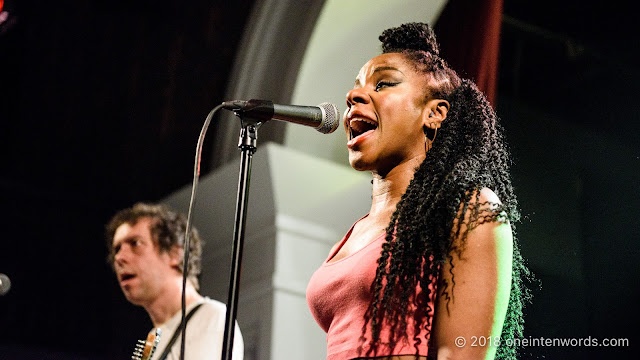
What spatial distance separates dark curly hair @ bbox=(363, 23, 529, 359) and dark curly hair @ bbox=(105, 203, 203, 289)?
190 cm

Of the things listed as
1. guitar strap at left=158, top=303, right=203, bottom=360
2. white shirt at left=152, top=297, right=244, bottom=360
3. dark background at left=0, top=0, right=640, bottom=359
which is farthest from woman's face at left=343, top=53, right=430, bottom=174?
dark background at left=0, top=0, right=640, bottom=359

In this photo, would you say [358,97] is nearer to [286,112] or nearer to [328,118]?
[328,118]

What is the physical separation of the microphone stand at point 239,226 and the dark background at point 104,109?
238 cm

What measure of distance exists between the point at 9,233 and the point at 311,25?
74.2 inches

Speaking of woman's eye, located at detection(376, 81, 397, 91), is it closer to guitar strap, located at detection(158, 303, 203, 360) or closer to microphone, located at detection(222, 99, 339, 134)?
microphone, located at detection(222, 99, 339, 134)

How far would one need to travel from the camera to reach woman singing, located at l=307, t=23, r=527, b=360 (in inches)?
76.5

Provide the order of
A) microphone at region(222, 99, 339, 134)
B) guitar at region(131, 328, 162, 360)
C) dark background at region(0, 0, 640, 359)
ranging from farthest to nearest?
dark background at region(0, 0, 640, 359) → guitar at region(131, 328, 162, 360) → microphone at region(222, 99, 339, 134)

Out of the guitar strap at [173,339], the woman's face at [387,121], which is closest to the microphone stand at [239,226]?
the woman's face at [387,121]

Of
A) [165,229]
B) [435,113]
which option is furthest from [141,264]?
[435,113]

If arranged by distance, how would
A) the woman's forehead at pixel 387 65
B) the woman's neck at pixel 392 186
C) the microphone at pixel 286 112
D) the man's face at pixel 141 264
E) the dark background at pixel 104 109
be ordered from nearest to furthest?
1. the microphone at pixel 286 112
2. the woman's neck at pixel 392 186
3. the woman's forehead at pixel 387 65
4. the man's face at pixel 141 264
5. the dark background at pixel 104 109

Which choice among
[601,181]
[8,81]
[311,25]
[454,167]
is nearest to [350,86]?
[311,25]

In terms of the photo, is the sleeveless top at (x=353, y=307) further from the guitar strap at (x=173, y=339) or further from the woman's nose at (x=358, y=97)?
the guitar strap at (x=173, y=339)

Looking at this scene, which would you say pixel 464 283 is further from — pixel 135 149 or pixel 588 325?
pixel 135 149

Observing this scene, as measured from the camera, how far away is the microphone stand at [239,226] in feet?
6.33
